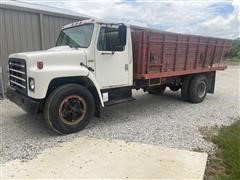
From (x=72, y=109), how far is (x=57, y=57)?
3.29 feet

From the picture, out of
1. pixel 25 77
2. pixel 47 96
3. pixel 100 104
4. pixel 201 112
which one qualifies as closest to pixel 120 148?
pixel 100 104

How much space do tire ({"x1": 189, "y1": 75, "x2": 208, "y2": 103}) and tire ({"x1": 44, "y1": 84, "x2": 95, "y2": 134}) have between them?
3612 mm

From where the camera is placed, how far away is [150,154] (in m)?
3.83

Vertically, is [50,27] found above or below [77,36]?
above

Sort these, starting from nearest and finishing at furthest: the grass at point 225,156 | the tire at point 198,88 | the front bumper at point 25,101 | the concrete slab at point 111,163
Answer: the concrete slab at point 111,163, the grass at point 225,156, the front bumper at point 25,101, the tire at point 198,88

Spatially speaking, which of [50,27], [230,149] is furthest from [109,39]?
[50,27]

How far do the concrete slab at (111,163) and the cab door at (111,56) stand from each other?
5.06 ft

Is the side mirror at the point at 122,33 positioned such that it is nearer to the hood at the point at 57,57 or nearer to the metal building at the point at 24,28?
the hood at the point at 57,57

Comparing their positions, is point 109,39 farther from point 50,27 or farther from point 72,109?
point 50,27

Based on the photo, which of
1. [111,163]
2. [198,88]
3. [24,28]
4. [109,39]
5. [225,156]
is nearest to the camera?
[111,163]

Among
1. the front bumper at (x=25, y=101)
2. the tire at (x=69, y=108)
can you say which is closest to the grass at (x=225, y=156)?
the tire at (x=69, y=108)

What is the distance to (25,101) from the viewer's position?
14.9 feet

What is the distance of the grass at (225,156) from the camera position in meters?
3.39

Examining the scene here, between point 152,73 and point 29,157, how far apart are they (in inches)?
131
